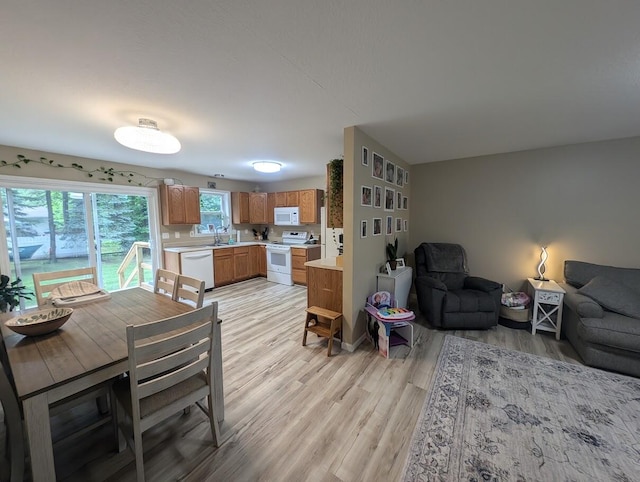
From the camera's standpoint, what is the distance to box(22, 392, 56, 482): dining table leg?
1035mm

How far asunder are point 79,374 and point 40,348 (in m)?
0.47

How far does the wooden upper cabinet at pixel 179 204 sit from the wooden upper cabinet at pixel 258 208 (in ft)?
4.33

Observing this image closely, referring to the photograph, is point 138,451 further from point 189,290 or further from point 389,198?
point 389,198

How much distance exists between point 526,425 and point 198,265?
497cm

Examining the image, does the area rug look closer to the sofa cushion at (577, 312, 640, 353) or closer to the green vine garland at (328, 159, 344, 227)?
the sofa cushion at (577, 312, 640, 353)

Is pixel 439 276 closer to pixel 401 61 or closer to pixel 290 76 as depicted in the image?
pixel 401 61

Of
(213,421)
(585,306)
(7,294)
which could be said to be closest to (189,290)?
(213,421)

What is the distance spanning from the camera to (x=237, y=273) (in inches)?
219

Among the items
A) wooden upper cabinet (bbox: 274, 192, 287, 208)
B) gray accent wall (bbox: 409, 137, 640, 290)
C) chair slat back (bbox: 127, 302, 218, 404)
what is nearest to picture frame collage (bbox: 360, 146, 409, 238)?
gray accent wall (bbox: 409, 137, 640, 290)

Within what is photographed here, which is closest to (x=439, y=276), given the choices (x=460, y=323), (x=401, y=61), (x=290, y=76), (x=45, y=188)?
(x=460, y=323)

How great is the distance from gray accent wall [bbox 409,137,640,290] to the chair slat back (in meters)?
3.93

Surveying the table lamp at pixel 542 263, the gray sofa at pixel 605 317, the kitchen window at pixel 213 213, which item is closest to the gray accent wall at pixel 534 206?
the table lamp at pixel 542 263

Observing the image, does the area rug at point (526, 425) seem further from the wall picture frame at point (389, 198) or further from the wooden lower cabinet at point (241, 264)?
the wooden lower cabinet at point (241, 264)

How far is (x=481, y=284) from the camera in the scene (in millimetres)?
3354
